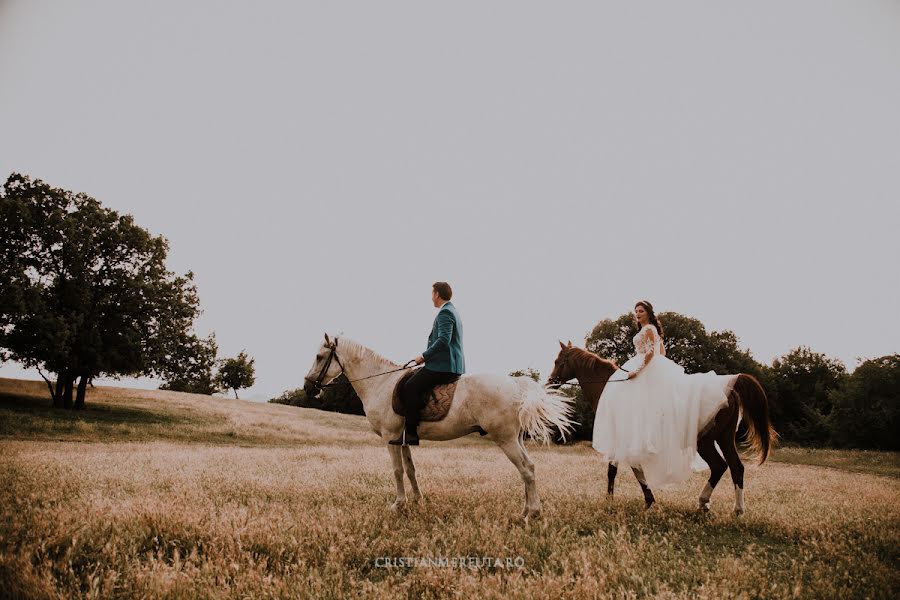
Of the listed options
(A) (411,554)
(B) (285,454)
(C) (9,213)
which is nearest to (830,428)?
(B) (285,454)

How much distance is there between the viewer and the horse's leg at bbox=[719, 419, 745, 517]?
7824mm

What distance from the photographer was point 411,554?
535 cm

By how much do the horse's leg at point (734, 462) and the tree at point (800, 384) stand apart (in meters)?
47.8

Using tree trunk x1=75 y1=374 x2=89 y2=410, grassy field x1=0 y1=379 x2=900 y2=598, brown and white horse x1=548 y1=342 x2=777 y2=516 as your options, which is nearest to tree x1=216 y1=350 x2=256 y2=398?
tree trunk x1=75 y1=374 x2=89 y2=410

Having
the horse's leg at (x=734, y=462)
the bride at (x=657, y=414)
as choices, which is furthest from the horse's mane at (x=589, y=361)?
the horse's leg at (x=734, y=462)

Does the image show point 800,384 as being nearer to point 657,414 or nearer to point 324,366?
point 657,414

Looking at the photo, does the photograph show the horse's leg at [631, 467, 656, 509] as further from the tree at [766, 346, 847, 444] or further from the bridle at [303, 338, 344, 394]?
the tree at [766, 346, 847, 444]

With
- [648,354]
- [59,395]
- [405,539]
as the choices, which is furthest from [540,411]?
[59,395]

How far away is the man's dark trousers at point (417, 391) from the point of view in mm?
7738

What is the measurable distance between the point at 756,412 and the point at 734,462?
1.14 m

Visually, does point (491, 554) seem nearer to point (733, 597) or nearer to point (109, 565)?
point (733, 597)

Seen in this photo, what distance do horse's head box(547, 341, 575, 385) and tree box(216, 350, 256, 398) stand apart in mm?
90706

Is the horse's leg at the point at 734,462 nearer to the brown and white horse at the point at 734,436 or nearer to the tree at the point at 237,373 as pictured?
the brown and white horse at the point at 734,436

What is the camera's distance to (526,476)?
23.9 feet
